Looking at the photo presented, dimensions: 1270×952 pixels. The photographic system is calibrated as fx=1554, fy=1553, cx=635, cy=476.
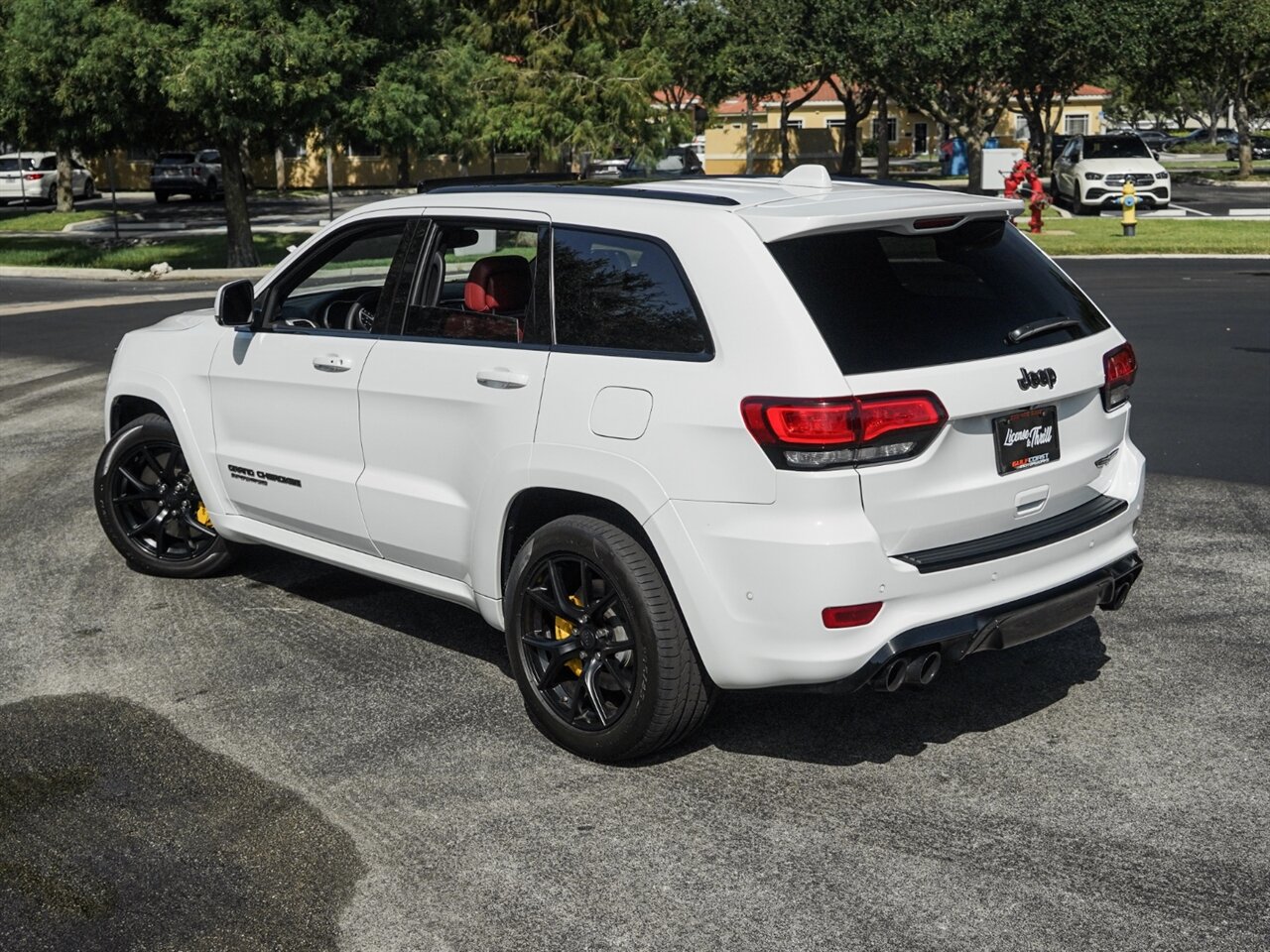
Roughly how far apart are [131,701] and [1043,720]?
10.7ft

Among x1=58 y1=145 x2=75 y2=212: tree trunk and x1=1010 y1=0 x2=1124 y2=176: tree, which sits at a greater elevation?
x1=1010 y1=0 x2=1124 y2=176: tree

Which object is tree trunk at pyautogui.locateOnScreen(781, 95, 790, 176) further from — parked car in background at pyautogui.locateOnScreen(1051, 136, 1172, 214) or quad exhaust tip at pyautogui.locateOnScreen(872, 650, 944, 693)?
quad exhaust tip at pyautogui.locateOnScreen(872, 650, 944, 693)

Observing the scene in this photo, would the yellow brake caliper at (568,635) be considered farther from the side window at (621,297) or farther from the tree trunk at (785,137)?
the tree trunk at (785,137)

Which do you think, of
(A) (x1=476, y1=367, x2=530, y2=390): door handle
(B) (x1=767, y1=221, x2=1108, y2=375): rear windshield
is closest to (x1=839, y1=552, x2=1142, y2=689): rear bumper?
(B) (x1=767, y1=221, x2=1108, y2=375): rear windshield

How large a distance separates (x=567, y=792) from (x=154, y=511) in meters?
3.34

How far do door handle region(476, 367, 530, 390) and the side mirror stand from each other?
1.52 metres

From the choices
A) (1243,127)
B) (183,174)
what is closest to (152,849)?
Result: (183,174)

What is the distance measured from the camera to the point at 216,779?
496 centimetres

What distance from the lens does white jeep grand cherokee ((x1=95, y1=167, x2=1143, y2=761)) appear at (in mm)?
4496

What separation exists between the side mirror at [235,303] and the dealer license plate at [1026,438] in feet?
10.3

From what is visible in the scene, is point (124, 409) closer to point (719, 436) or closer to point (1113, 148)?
point (719, 436)

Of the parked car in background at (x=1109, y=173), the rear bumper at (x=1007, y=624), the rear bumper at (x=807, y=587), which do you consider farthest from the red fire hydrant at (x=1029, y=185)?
the rear bumper at (x=807, y=587)

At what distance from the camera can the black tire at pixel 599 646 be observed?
476 cm

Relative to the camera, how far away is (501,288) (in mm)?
5617
